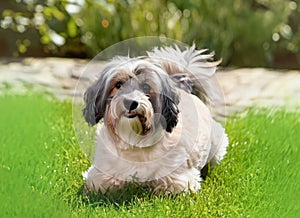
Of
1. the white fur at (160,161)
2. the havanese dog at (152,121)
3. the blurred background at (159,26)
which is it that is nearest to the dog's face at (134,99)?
the havanese dog at (152,121)

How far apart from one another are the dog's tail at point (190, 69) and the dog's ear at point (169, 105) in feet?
0.55

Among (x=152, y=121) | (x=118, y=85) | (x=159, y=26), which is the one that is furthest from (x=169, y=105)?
(x=159, y=26)

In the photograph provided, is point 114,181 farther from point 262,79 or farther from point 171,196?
point 262,79

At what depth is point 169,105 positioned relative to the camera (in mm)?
2916

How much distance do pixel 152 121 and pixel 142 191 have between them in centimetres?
39

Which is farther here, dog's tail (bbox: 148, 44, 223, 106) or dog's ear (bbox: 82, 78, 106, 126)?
dog's tail (bbox: 148, 44, 223, 106)

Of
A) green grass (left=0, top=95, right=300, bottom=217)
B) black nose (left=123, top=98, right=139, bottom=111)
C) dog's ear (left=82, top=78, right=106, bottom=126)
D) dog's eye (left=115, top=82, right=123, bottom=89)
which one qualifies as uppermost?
dog's eye (left=115, top=82, right=123, bottom=89)

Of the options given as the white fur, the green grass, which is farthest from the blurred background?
the white fur

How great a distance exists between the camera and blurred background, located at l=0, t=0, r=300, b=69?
277 inches

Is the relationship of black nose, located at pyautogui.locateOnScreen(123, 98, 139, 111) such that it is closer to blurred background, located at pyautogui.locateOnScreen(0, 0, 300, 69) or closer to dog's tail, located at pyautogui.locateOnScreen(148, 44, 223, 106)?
dog's tail, located at pyautogui.locateOnScreen(148, 44, 223, 106)

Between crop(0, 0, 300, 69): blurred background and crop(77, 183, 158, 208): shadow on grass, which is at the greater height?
crop(77, 183, 158, 208): shadow on grass

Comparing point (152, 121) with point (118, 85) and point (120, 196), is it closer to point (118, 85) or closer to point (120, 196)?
point (118, 85)

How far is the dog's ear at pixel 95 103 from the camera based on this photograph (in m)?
2.93

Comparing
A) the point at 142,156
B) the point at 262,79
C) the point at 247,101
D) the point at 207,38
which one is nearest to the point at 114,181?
the point at 142,156
